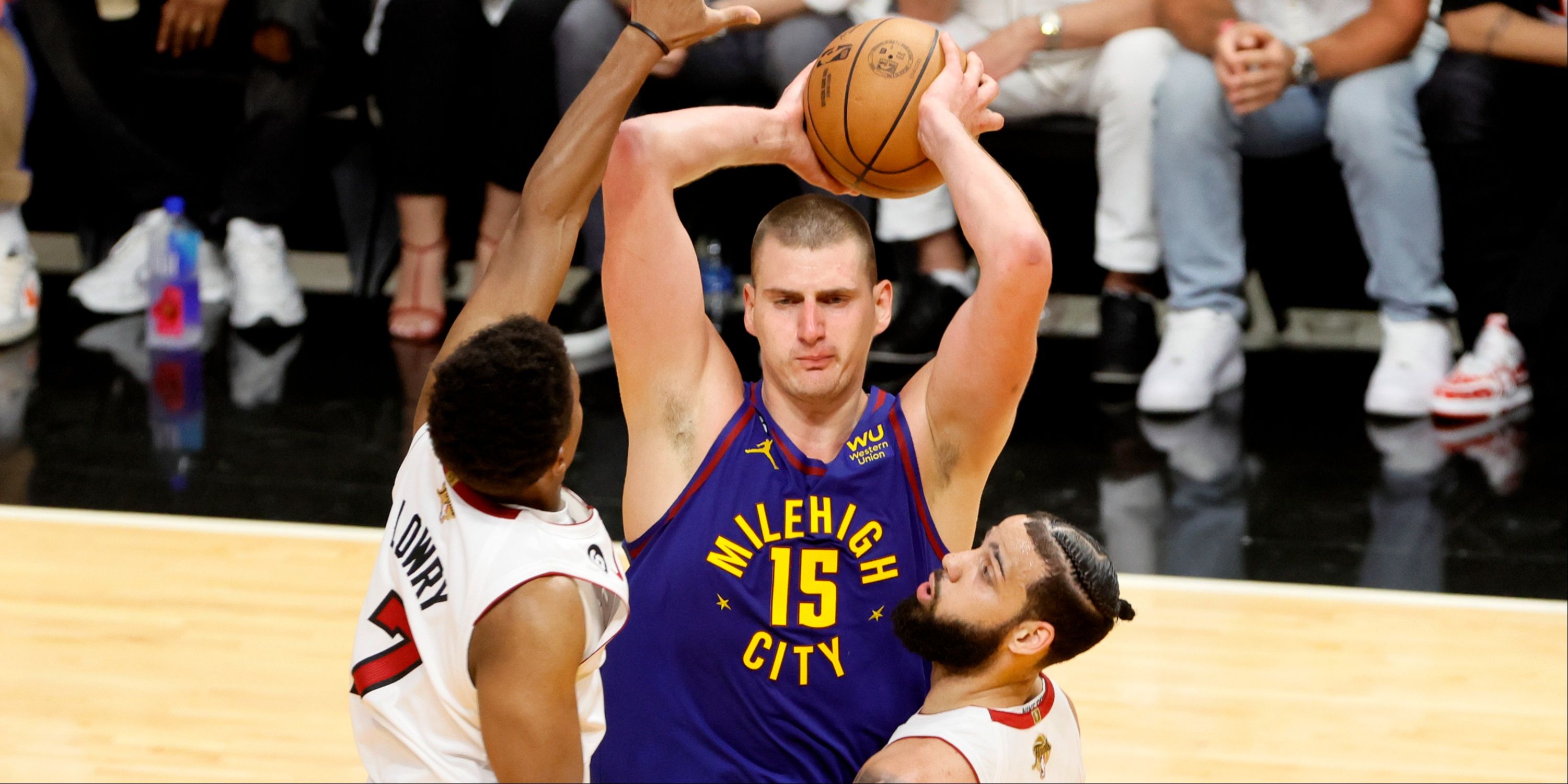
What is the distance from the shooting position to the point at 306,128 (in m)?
6.65

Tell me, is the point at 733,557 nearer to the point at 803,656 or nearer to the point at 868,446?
the point at 803,656

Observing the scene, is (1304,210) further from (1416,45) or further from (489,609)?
(489,609)

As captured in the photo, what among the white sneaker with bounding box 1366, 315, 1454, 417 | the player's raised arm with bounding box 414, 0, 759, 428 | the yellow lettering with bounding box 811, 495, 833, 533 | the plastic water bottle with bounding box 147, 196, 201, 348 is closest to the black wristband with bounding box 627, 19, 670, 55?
the player's raised arm with bounding box 414, 0, 759, 428

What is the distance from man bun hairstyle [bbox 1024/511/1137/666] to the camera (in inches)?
101

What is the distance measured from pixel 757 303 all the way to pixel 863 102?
44 centimetres

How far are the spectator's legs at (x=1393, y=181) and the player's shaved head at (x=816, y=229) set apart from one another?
3.45 meters

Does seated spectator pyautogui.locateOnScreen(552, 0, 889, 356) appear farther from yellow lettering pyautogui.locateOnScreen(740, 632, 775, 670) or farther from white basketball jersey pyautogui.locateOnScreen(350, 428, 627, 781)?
white basketball jersey pyautogui.locateOnScreen(350, 428, 627, 781)

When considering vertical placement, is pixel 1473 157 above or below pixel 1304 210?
above

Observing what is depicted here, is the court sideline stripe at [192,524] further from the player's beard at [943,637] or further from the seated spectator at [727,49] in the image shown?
the player's beard at [943,637]

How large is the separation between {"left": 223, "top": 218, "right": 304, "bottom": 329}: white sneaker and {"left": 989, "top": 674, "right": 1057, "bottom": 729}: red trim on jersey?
15.5 feet

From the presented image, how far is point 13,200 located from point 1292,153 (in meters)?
4.93

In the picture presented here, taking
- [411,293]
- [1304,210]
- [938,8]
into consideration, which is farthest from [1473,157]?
[411,293]

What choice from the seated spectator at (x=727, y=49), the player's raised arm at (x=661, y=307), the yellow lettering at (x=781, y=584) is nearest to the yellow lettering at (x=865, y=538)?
the yellow lettering at (x=781, y=584)

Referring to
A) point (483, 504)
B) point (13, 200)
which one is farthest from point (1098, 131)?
point (483, 504)
